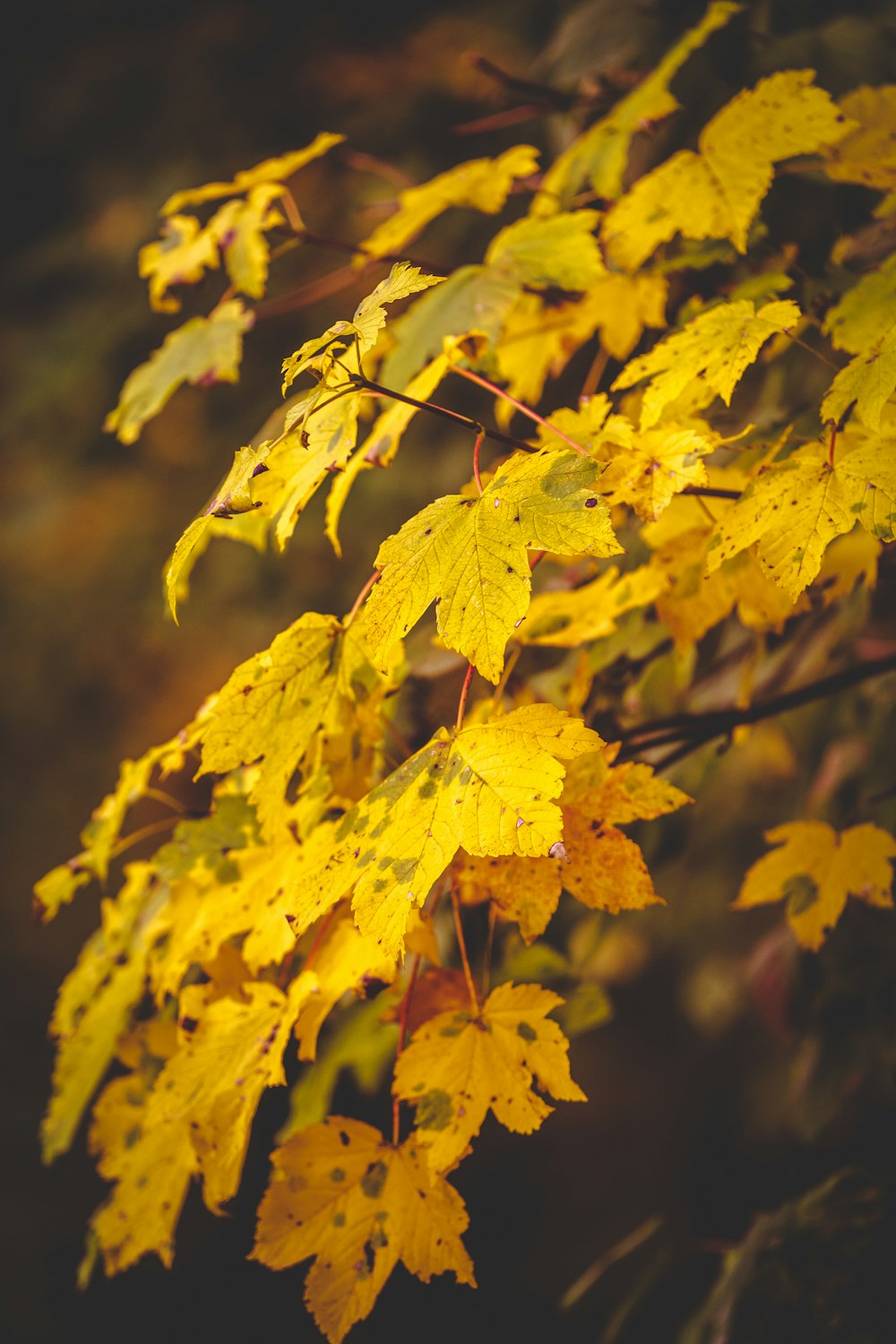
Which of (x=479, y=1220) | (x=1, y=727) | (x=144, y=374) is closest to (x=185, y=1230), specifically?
(x=479, y=1220)

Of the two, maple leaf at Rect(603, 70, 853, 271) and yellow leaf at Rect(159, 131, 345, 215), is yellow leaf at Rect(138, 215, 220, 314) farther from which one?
maple leaf at Rect(603, 70, 853, 271)

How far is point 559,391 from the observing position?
57.1 inches

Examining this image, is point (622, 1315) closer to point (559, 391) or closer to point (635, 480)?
point (635, 480)

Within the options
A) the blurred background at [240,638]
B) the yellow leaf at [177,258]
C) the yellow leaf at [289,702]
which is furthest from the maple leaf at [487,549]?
the blurred background at [240,638]

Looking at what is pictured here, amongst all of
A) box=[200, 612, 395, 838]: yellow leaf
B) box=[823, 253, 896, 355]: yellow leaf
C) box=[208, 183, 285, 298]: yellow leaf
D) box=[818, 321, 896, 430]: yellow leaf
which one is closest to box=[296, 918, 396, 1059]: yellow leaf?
box=[200, 612, 395, 838]: yellow leaf

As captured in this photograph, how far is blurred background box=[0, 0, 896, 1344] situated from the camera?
86.5 inches

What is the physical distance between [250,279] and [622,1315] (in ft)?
4.53

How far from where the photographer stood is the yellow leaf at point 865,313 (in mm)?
788

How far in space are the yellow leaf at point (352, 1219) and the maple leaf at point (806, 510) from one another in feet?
1.70

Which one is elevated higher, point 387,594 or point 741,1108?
point 387,594

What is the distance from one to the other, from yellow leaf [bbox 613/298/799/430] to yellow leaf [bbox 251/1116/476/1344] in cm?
63

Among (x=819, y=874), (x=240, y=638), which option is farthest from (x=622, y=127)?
(x=240, y=638)

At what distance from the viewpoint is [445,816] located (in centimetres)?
63

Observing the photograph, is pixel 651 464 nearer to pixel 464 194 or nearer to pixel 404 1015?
pixel 404 1015
